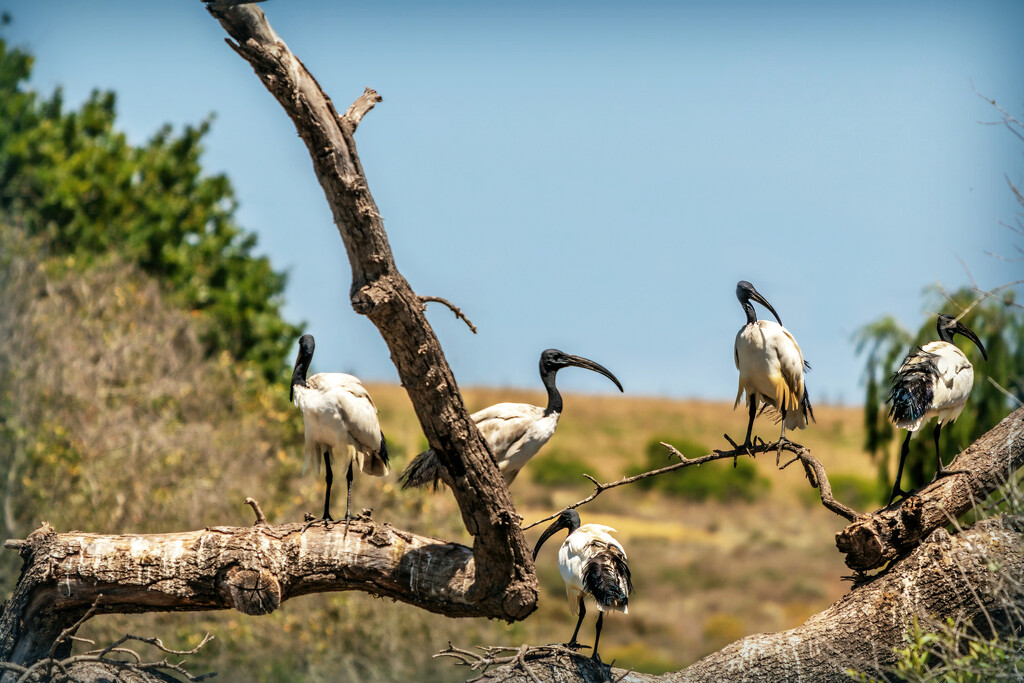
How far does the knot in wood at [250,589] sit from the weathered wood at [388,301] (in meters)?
1.41

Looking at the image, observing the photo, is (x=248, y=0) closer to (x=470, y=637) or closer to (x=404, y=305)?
(x=404, y=305)

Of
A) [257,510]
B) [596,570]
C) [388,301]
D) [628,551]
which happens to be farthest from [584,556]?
[628,551]

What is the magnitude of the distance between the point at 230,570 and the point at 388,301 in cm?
239

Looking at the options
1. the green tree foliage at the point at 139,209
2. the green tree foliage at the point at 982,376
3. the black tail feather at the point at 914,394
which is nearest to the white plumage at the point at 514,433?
the black tail feather at the point at 914,394

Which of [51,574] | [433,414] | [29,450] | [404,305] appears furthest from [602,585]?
[29,450]

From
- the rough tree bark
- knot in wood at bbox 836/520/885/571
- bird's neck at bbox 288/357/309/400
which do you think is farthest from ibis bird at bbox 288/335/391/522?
knot in wood at bbox 836/520/885/571

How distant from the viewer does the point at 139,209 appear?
21234mm

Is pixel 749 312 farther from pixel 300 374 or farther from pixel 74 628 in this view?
pixel 74 628

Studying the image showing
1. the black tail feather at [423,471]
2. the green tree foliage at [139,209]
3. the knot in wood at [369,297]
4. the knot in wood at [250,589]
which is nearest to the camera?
the knot in wood at [369,297]

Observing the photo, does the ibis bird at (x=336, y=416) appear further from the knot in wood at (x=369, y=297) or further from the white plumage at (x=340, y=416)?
the knot in wood at (x=369, y=297)

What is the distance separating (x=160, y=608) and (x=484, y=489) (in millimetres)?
2628

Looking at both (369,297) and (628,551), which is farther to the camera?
(628,551)

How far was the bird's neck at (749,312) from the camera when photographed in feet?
27.3

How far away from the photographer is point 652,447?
51.0 metres
